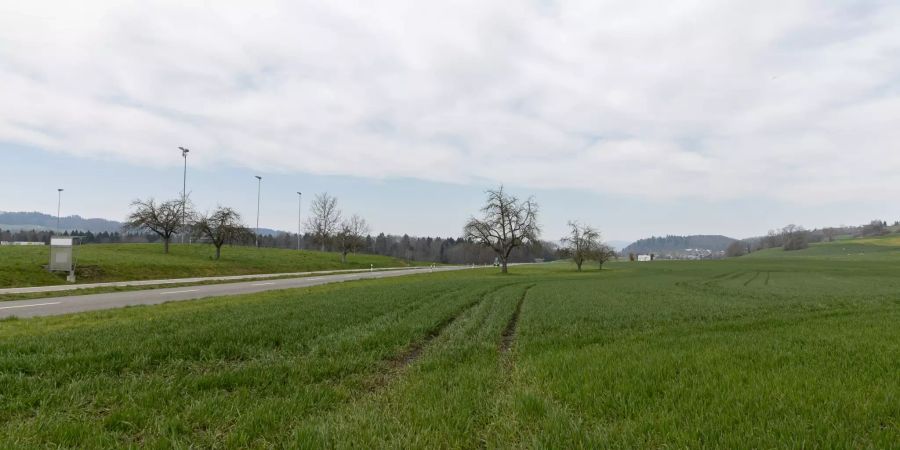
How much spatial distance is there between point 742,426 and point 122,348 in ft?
31.0

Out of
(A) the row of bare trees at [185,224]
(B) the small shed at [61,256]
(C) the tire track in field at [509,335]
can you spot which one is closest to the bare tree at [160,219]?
(A) the row of bare trees at [185,224]

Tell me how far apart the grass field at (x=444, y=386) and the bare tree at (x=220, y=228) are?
55612 millimetres

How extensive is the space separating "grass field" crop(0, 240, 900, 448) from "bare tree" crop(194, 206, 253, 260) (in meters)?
55.6

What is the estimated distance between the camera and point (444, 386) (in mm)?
6324

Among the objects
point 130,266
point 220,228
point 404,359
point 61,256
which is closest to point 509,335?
point 404,359

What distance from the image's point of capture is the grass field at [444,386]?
439cm

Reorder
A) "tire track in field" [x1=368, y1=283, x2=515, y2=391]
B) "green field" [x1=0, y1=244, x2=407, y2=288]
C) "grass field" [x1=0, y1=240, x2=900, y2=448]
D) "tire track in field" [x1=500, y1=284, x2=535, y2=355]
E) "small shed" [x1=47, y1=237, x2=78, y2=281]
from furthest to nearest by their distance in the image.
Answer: "small shed" [x1=47, y1=237, x2=78, y2=281] < "green field" [x1=0, y1=244, x2=407, y2=288] < "tire track in field" [x1=500, y1=284, x2=535, y2=355] < "tire track in field" [x1=368, y1=283, x2=515, y2=391] < "grass field" [x1=0, y1=240, x2=900, y2=448]

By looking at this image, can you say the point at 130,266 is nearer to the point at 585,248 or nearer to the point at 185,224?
the point at 185,224

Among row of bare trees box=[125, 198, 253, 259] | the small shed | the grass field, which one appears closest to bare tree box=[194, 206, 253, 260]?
Answer: row of bare trees box=[125, 198, 253, 259]

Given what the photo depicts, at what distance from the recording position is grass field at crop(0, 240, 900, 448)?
4.39 meters

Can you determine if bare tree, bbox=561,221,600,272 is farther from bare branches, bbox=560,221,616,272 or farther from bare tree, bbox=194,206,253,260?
bare tree, bbox=194,206,253,260

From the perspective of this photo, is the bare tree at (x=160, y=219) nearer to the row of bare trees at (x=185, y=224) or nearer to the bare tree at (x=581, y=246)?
the row of bare trees at (x=185, y=224)

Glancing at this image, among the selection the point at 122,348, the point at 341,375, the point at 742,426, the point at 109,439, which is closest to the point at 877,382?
the point at 742,426

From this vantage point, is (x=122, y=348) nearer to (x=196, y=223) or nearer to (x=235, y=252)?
(x=196, y=223)
